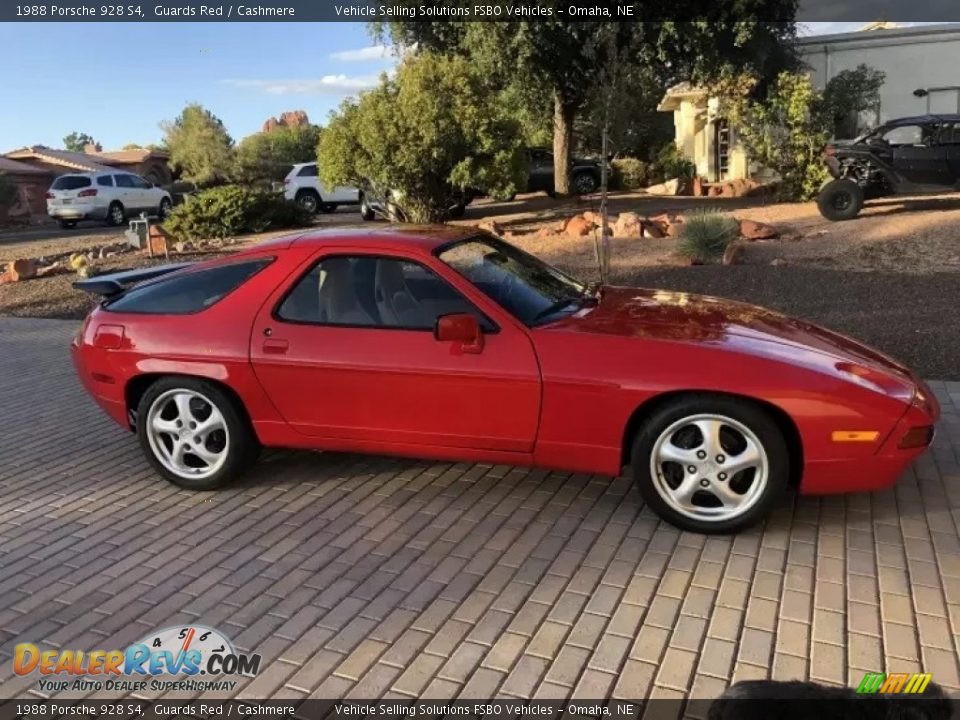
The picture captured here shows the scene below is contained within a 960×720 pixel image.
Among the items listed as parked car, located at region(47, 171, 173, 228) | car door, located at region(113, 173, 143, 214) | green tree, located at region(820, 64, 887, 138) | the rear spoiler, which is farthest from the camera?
car door, located at region(113, 173, 143, 214)

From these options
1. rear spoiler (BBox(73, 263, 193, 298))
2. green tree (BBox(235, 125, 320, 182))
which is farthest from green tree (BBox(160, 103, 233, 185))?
rear spoiler (BBox(73, 263, 193, 298))

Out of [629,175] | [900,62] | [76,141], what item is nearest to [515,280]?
[900,62]

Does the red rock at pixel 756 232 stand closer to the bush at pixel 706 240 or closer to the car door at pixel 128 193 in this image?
the bush at pixel 706 240

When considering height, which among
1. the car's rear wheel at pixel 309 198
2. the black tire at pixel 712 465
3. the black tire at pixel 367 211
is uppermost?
the car's rear wheel at pixel 309 198

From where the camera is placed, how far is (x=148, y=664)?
9.61ft

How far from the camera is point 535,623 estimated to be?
3086mm

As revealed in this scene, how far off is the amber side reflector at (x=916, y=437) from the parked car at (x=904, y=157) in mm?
12351

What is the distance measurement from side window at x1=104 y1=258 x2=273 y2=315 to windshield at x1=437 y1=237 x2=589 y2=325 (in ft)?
3.51

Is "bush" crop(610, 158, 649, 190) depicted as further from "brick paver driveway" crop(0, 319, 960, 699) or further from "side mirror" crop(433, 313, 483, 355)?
"side mirror" crop(433, 313, 483, 355)

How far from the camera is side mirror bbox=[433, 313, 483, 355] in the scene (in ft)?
12.6

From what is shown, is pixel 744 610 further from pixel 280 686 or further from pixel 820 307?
pixel 820 307

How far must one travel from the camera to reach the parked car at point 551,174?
26.0 m

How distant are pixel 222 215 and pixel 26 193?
23.1 metres

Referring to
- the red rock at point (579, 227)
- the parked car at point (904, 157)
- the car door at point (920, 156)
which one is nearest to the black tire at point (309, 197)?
the red rock at point (579, 227)
